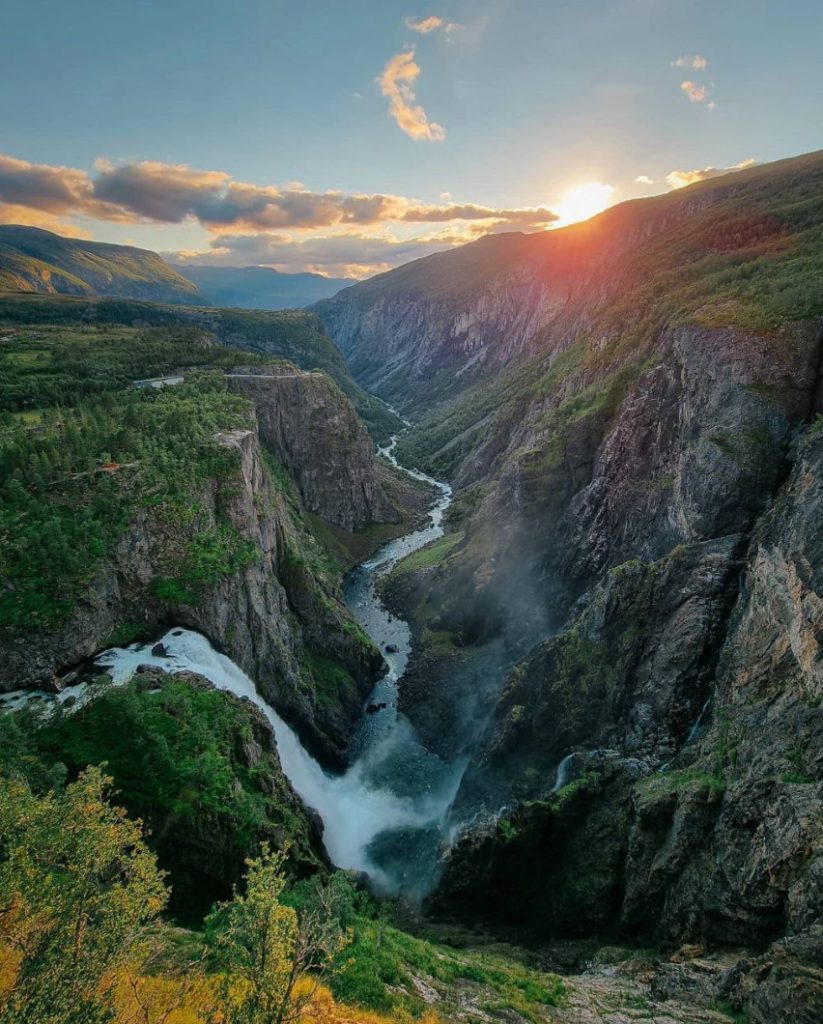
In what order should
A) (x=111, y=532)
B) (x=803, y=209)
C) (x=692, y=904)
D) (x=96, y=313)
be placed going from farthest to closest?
(x=96, y=313)
(x=803, y=209)
(x=111, y=532)
(x=692, y=904)

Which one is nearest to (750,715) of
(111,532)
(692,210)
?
(111,532)

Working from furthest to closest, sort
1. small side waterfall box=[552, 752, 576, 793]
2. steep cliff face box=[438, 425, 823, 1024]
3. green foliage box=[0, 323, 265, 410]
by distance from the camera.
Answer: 1. green foliage box=[0, 323, 265, 410]
2. small side waterfall box=[552, 752, 576, 793]
3. steep cliff face box=[438, 425, 823, 1024]

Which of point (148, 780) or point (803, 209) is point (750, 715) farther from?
point (803, 209)

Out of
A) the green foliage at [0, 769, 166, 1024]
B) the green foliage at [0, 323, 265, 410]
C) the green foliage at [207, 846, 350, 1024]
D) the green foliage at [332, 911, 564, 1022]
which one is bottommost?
the green foliage at [332, 911, 564, 1022]

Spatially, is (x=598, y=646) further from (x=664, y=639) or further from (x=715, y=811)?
(x=715, y=811)

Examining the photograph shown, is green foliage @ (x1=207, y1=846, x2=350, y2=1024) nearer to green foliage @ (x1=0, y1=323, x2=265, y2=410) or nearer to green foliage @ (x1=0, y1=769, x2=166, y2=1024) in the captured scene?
green foliage @ (x1=0, y1=769, x2=166, y2=1024)

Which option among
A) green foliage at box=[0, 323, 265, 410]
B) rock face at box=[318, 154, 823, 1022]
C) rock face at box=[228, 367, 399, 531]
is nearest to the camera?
rock face at box=[318, 154, 823, 1022]

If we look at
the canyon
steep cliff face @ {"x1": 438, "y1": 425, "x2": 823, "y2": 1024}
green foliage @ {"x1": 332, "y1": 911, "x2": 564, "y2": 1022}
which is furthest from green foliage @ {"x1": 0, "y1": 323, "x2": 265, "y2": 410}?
steep cliff face @ {"x1": 438, "y1": 425, "x2": 823, "y2": 1024}

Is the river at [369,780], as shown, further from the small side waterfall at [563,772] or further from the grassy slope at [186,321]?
the grassy slope at [186,321]
